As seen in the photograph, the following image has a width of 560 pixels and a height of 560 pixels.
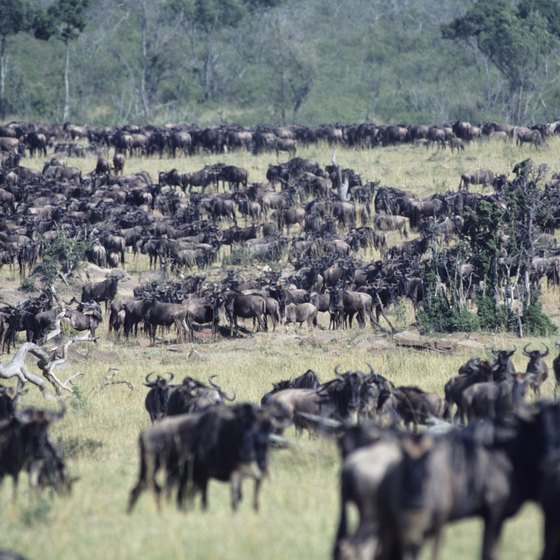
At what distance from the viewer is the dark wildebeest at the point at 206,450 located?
33.6 feet

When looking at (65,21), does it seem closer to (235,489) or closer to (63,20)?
(63,20)

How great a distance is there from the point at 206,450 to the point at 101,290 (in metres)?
19.8

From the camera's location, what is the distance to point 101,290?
97.9ft

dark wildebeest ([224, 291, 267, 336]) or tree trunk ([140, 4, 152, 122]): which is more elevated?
tree trunk ([140, 4, 152, 122])

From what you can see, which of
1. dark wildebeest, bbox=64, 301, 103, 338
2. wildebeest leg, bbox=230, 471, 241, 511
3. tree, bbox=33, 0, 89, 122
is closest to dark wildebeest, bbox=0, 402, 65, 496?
wildebeest leg, bbox=230, 471, 241, 511

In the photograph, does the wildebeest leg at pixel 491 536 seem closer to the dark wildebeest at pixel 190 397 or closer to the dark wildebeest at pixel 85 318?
the dark wildebeest at pixel 190 397

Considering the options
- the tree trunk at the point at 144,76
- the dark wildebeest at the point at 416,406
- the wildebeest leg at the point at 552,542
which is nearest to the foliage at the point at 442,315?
the dark wildebeest at the point at 416,406

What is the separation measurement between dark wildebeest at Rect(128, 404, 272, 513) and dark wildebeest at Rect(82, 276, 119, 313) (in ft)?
63.1

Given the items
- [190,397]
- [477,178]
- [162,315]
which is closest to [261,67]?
[477,178]

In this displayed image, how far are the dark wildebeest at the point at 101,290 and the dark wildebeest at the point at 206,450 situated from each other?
63.1 ft

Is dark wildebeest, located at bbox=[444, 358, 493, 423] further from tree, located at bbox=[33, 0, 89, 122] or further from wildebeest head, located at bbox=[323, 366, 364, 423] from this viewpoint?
tree, located at bbox=[33, 0, 89, 122]

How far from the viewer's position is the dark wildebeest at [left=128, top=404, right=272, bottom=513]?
33.6 ft

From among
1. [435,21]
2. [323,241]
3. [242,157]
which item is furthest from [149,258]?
[435,21]

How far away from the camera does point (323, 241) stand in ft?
112
